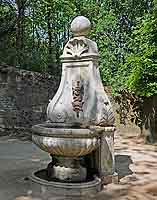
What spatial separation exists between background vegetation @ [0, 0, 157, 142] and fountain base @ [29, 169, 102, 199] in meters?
4.79

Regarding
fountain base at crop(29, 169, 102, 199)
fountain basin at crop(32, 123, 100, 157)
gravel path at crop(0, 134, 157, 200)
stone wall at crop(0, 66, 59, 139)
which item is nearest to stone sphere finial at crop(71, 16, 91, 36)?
fountain basin at crop(32, 123, 100, 157)

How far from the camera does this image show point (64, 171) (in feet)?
15.2

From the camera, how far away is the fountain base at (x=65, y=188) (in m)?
4.29

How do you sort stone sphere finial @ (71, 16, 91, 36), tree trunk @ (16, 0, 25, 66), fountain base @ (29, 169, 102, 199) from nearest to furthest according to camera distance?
fountain base @ (29, 169, 102, 199)
stone sphere finial @ (71, 16, 91, 36)
tree trunk @ (16, 0, 25, 66)

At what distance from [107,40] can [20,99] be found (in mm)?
5147

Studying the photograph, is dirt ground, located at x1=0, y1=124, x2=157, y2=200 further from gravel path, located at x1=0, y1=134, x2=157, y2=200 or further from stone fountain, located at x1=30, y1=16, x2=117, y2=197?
stone fountain, located at x1=30, y1=16, x2=117, y2=197

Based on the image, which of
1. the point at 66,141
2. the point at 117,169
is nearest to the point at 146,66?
the point at 117,169

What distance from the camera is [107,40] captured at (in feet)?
48.4

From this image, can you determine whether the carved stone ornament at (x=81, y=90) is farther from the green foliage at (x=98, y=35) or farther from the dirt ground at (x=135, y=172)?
the green foliage at (x=98, y=35)

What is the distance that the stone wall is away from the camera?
11.3m

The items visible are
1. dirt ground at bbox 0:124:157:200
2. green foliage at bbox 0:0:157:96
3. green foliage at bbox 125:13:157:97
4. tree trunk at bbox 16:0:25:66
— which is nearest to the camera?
dirt ground at bbox 0:124:157:200

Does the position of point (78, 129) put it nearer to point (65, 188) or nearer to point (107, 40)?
point (65, 188)

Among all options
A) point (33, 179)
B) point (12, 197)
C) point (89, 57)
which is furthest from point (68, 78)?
point (12, 197)

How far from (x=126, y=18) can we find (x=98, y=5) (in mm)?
2243
